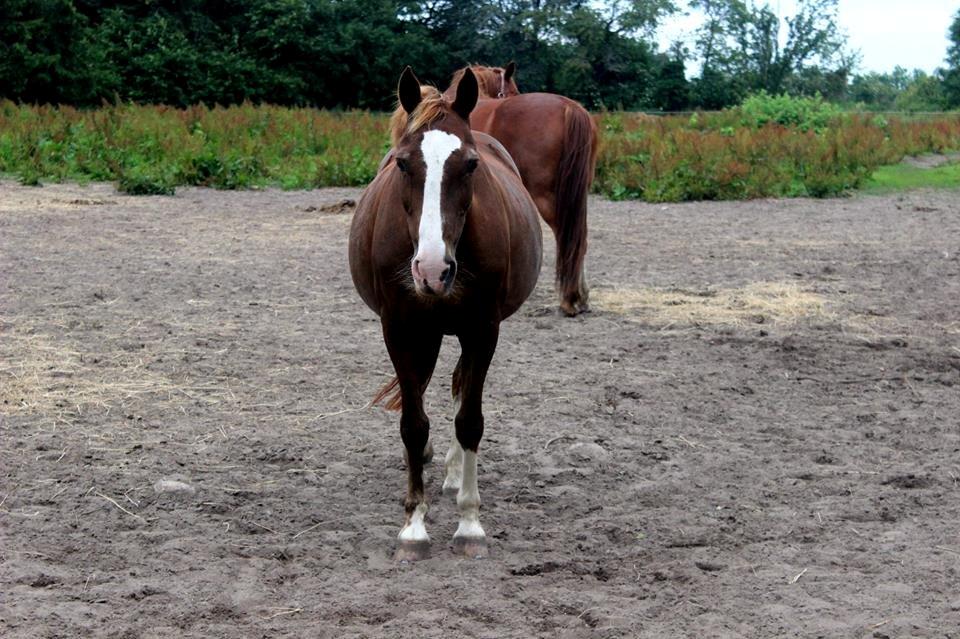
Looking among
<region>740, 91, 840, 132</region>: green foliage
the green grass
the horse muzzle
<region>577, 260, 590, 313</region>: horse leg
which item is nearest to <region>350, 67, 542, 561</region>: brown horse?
the horse muzzle

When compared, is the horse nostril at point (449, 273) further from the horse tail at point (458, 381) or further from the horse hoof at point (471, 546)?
the horse tail at point (458, 381)

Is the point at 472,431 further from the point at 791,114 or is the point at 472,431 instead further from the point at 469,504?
the point at 791,114

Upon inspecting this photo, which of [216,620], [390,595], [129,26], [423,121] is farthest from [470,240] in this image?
[129,26]

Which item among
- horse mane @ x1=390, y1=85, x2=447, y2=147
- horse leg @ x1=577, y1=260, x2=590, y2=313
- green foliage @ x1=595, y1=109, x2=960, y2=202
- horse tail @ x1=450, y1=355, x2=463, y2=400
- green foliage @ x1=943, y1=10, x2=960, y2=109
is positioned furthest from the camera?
green foliage @ x1=943, y1=10, x2=960, y2=109

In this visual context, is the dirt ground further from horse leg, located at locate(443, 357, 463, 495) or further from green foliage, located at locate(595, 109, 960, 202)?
green foliage, located at locate(595, 109, 960, 202)

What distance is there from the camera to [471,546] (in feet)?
12.7

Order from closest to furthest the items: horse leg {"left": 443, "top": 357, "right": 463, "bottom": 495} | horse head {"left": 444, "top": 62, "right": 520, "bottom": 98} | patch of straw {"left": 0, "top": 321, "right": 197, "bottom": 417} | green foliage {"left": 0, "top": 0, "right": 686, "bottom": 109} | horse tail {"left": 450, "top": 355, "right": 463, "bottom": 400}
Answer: horse leg {"left": 443, "top": 357, "right": 463, "bottom": 495} → horse tail {"left": 450, "top": 355, "right": 463, "bottom": 400} → patch of straw {"left": 0, "top": 321, "right": 197, "bottom": 417} → horse head {"left": 444, "top": 62, "right": 520, "bottom": 98} → green foliage {"left": 0, "top": 0, "right": 686, "bottom": 109}

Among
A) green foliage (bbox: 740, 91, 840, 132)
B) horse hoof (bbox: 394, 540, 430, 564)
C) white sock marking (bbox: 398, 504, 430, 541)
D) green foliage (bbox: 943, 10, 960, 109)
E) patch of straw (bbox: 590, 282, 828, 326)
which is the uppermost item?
green foliage (bbox: 943, 10, 960, 109)

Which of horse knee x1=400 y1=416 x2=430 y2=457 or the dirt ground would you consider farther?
horse knee x1=400 y1=416 x2=430 y2=457

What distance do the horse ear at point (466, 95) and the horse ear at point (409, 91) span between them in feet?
0.49

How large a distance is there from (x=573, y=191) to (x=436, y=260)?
198 inches

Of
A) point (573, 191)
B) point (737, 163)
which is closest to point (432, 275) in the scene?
point (573, 191)

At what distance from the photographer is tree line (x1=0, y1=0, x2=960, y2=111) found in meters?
28.4

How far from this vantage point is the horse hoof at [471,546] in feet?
12.7
